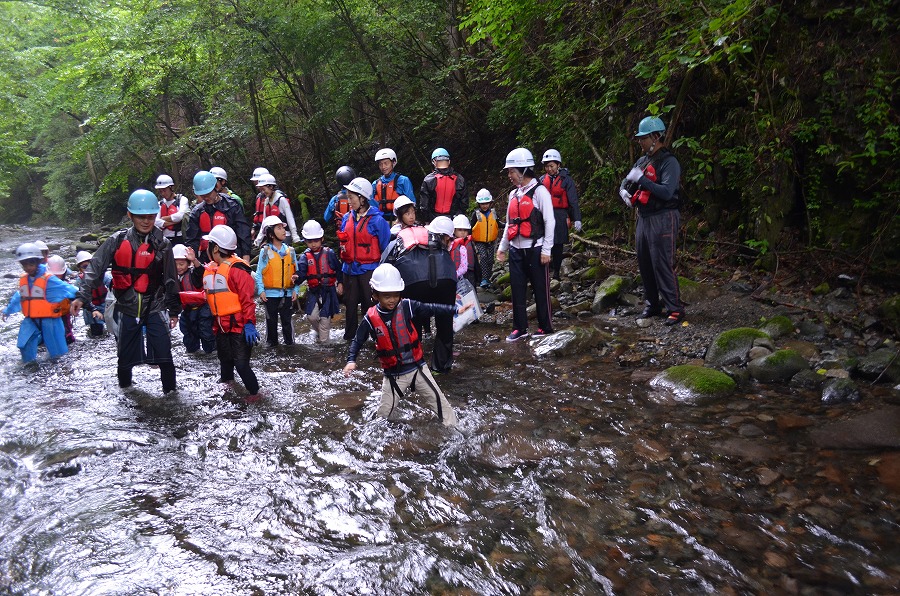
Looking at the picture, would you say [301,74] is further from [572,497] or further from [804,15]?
[572,497]

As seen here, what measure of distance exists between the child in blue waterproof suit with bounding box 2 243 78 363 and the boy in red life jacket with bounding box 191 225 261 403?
3.78 m

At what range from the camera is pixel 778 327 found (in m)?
6.86

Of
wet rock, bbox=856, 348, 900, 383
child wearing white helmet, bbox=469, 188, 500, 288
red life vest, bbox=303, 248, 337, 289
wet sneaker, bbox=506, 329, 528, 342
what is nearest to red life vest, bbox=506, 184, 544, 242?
wet sneaker, bbox=506, 329, 528, 342

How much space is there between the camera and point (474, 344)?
27.7 ft

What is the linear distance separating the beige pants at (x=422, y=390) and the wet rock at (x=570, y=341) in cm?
236

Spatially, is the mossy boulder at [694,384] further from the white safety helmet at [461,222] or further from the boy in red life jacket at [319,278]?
the boy in red life jacket at [319,278]

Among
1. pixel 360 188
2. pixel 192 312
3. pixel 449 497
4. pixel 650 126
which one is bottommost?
pixel 449 497

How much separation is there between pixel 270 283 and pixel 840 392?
683 centimetres

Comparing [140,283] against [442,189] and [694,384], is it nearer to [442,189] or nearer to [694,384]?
[442,189]

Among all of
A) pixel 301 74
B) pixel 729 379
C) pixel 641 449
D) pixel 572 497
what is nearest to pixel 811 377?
pixel 729 379

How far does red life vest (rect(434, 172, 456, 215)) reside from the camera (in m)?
9.45

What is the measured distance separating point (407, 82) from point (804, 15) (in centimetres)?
1036

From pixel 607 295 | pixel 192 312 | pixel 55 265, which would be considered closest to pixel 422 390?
pixel 607 295

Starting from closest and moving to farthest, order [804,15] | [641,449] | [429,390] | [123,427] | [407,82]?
1. [641,449]
2. [429,390]
3. [123,427]
4. [804,15]
5. [407,82]
